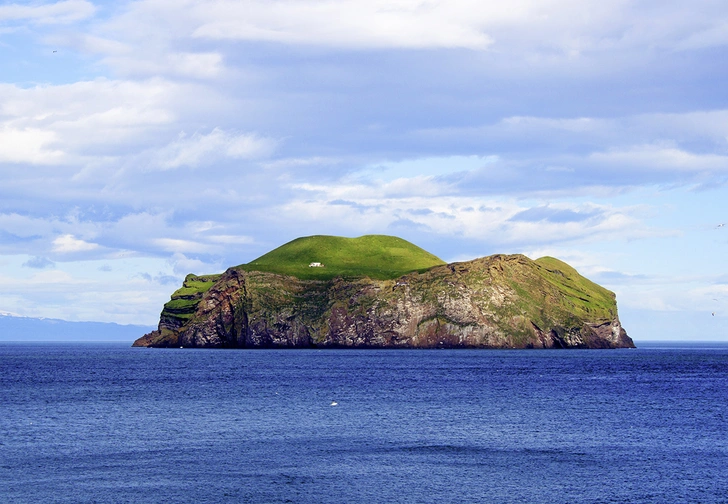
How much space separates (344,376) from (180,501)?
95148mm

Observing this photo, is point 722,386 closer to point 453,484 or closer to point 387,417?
point 387,417

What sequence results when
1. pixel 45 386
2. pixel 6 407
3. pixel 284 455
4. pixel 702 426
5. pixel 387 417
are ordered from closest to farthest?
pixel 284 455
pixel 702 426
pixel 387 417
pixel 6 407
pixel 45 386

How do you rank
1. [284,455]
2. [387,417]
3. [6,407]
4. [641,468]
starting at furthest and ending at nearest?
[6,407], [387,417], [284,455], [641,468]

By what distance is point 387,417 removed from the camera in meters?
85.6

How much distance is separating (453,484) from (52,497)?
24908mm

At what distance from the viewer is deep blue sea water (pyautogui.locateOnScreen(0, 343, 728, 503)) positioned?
2032 inches

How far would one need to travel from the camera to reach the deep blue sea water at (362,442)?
169ft

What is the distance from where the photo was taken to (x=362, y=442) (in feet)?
227

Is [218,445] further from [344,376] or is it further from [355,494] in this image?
[344,376]

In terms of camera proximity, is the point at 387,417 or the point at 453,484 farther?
the point at 387,417

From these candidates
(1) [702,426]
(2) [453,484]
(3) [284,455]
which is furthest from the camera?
(1) [702,426]

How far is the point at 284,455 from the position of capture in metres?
62.6

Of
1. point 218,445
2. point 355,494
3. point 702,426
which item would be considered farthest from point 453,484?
point 702,426

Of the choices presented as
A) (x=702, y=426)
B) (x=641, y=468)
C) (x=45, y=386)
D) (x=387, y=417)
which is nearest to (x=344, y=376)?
(x=45, y=386)
